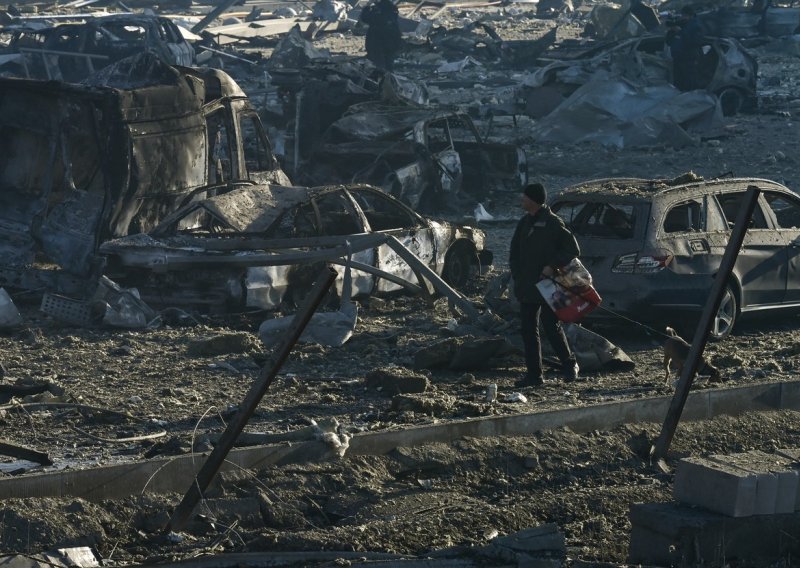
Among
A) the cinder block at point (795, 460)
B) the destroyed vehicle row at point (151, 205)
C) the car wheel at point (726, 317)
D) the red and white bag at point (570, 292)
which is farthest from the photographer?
the destroyed vehicle row at point (151, 205)

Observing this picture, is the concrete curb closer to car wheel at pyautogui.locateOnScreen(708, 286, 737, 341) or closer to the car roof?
car wheel at pyautogui.locateOnScreen(708, 286, 737, 341)

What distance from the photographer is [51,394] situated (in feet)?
32.5

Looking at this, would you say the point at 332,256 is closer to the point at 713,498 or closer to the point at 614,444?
the point at 614,444

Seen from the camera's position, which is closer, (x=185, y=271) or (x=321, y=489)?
(x=321, y=489)

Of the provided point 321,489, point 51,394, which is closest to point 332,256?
point 51,394

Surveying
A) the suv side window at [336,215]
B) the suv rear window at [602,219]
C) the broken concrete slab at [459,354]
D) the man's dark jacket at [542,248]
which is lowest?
the broken concrete slab at [459,354]

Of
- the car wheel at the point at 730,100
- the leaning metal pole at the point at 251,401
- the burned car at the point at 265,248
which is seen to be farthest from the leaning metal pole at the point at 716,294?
the car wheel at the point at 730,100

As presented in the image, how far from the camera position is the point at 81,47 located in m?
29.5

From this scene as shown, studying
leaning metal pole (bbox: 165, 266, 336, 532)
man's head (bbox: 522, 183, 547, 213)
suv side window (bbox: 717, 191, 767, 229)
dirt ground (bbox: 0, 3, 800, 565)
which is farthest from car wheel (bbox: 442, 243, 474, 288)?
leaning metal pole (bbox: 165, 266, 336, 532)

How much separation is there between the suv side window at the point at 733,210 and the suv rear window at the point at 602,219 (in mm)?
1033

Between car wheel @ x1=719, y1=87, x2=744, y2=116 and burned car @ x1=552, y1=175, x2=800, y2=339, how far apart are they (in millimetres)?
16800

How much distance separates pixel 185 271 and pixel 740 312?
4.93 meters

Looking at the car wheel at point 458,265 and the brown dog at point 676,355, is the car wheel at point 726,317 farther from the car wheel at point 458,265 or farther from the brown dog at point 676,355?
the car wheel at point 458,265

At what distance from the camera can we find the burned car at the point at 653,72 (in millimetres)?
29031
